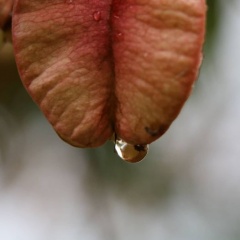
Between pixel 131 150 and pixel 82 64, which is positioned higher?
pixel 82 64

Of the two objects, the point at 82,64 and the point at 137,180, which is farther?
the point at 137,180

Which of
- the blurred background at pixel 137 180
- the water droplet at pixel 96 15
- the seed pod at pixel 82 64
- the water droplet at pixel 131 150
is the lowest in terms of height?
the blurred background at pixel 137 180

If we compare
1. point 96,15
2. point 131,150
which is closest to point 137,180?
point 131,150

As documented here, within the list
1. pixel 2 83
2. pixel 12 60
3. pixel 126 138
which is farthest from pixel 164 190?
pixel 126 138

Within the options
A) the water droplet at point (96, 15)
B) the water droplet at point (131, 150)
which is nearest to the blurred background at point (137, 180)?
the water droplet at point (131, 150)

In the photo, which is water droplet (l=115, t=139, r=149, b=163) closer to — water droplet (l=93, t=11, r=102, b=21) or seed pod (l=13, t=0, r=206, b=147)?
seed pod (l=13, t=0, r=206, b=147)

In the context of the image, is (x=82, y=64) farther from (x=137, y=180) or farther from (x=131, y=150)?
(x=137, y=180)

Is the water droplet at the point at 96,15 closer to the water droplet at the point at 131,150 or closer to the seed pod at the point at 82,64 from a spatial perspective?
the seed pod at the point at 82,64
